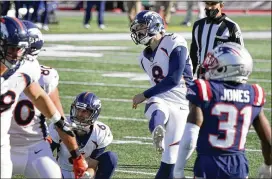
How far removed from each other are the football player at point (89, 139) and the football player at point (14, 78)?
1215 millimetres

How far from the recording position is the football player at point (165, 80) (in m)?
6.91

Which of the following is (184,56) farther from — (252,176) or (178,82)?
(252,176)

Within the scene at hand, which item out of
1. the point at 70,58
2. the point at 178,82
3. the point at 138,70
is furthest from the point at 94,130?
the point at 70,58

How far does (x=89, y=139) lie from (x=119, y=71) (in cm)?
774

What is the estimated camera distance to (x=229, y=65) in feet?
16.4

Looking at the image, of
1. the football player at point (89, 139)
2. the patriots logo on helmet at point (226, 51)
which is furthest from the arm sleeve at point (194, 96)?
the football player at point (89, 139)

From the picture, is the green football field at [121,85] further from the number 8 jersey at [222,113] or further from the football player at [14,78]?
the number 8 jersey at [222,113]

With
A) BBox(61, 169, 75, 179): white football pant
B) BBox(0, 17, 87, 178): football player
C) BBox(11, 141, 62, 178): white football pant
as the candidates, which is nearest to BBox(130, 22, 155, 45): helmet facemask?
BBox(61, 169, 75, 179): white football pant

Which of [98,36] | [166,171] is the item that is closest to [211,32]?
[166,171]

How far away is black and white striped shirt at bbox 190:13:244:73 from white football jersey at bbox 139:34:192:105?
1.59m

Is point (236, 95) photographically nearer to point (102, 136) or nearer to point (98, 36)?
point (102, 136)

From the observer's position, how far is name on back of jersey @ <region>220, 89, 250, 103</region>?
16.3 ft

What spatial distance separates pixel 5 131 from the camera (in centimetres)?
520

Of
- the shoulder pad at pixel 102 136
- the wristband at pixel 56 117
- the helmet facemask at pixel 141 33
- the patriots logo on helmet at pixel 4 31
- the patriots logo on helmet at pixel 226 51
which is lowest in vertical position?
the shoulder pad at pixel 102 136
